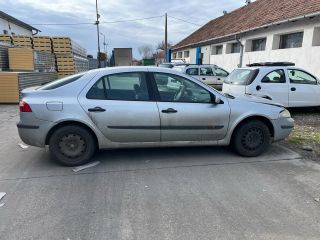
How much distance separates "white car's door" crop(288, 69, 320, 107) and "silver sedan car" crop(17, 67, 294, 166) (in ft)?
14.2

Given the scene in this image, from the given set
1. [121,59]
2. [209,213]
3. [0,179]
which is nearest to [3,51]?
[0,179]

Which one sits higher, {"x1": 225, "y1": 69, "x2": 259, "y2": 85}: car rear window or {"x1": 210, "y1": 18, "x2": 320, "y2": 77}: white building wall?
{"x1": 210, "y1": 18, "x2": 320, "y2": 77}: white building wall

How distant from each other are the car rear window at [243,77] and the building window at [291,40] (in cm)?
620

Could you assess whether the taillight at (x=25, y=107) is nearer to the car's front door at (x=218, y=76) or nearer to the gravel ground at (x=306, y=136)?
the gravel ground at (x=306, y=136)

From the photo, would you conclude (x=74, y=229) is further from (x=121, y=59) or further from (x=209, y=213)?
(x=121, y=59)

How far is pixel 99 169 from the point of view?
4.52 metres

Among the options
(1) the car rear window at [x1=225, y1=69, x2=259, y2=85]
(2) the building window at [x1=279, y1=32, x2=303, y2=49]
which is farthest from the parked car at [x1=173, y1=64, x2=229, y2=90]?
(1) the car rear window at [x1=225, y1=69, x2=259, y2=85]

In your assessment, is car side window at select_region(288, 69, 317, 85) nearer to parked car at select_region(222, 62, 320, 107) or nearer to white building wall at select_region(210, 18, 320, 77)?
parked car at select_region(222, 62, 320, 107)

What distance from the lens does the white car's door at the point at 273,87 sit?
27.6ft

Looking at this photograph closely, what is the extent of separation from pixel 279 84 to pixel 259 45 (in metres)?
9.44

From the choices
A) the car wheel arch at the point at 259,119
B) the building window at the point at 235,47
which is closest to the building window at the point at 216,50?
the building window at the point at 235,47

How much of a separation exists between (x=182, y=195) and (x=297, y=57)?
11826mm

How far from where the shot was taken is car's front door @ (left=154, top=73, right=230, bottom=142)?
467cm

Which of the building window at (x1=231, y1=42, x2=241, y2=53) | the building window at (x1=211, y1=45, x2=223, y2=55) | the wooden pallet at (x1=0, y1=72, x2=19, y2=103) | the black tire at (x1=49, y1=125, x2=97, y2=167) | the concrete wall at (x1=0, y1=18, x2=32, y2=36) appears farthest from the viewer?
the building window at (x1=211, y1=45, x2=223, y2=55)
